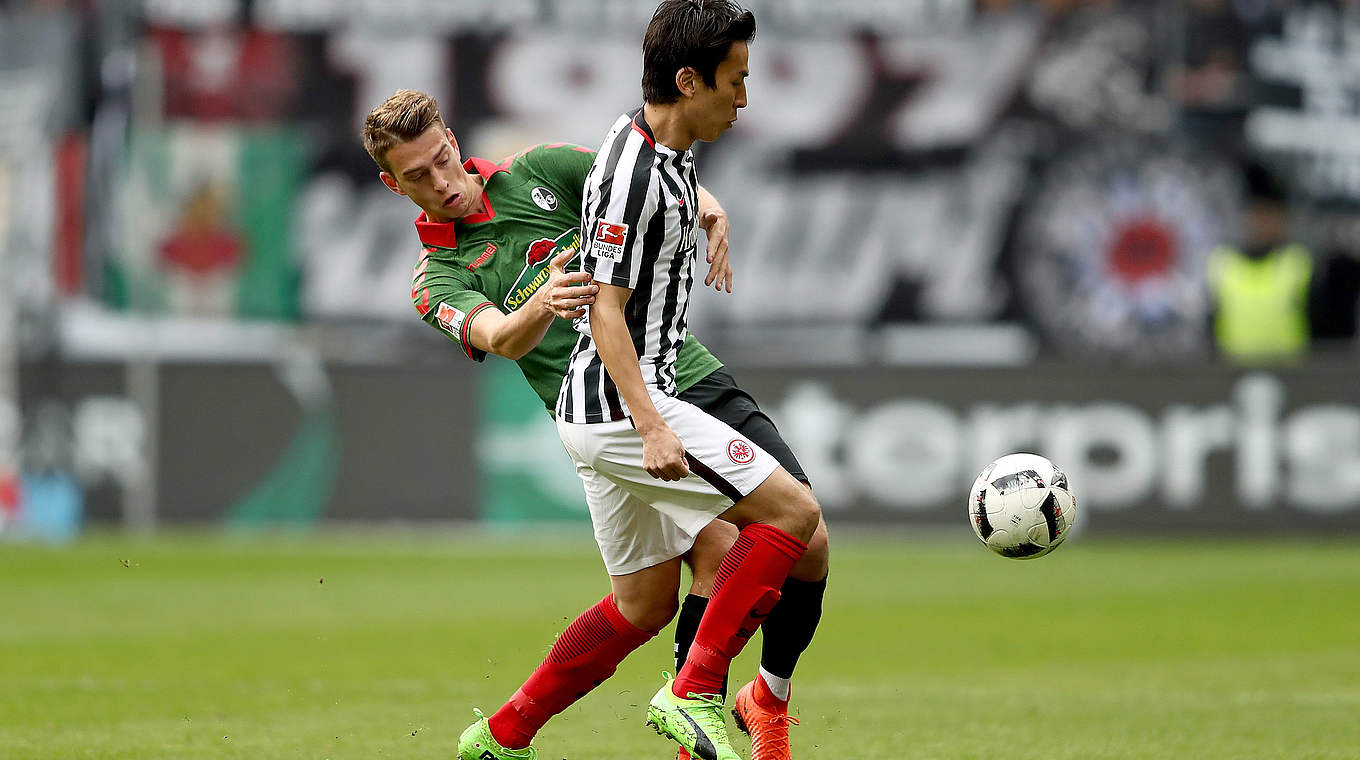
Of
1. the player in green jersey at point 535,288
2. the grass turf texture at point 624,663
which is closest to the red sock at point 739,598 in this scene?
the player in green jersey at point 535,288

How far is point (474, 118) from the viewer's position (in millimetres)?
18250

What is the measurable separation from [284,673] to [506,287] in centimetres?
323

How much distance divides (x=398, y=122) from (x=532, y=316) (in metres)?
0.87

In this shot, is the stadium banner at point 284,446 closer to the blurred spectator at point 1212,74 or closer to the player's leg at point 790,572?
the blurred spectator at point 1212,74

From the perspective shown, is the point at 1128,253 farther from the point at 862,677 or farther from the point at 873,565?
the point at 862,677

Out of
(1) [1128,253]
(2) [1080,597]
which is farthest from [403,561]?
(1) [1128,253]

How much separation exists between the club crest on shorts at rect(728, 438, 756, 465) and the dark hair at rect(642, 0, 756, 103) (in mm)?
987

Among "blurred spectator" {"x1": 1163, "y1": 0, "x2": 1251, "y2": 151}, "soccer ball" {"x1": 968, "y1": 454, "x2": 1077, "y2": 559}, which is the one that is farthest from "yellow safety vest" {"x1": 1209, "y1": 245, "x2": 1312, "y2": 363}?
"soccer ball" {"x1": 968, "y1": 454, "x2": 1077, "y2": 559}

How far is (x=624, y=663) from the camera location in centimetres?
892

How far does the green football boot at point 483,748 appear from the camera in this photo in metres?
5.63

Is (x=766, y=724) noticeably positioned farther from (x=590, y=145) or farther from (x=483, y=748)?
(x=590, y=145)

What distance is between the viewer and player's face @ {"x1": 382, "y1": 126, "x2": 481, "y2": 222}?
217 inches

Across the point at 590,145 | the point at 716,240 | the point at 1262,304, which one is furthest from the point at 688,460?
the point at 590,145

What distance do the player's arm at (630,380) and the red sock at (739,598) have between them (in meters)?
0.39
